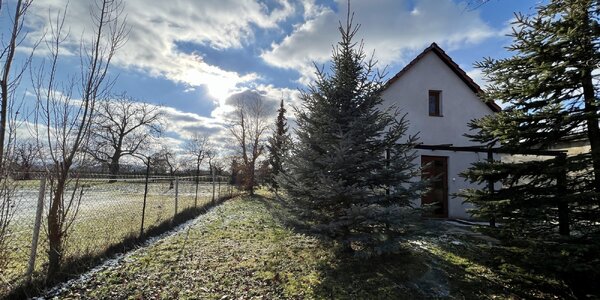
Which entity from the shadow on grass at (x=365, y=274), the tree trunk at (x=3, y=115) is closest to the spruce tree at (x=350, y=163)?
the shadow on grass at (x=365, y=274)

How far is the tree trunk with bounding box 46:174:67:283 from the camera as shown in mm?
4363

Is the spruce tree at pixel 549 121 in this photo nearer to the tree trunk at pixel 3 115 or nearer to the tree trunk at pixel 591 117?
the tree trunk at pixel 591 117

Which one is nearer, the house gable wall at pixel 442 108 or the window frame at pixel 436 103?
the house gable wall at pixel 442 108

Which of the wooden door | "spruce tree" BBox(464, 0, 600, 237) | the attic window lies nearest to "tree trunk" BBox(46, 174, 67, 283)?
"spruce tree" BBox(464, 0, 600, 237)

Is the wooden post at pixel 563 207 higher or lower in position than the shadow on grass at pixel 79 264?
higher

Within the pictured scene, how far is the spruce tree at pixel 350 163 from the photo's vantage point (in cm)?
487

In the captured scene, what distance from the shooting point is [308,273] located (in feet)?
16.1

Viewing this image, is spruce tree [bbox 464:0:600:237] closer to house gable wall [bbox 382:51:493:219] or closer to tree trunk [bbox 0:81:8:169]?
house gable wall [bbox 382:51:493:219]

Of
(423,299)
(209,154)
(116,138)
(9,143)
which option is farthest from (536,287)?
(209,154)

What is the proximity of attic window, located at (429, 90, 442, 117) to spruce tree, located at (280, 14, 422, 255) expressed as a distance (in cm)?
636

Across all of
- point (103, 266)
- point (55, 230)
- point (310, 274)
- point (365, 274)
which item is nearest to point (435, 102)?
point (365, 274)

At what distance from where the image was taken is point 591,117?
12.9 feet

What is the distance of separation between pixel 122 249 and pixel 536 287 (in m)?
7.26

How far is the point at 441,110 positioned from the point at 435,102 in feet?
1.45
